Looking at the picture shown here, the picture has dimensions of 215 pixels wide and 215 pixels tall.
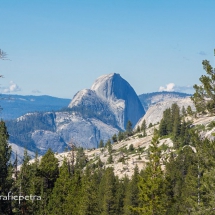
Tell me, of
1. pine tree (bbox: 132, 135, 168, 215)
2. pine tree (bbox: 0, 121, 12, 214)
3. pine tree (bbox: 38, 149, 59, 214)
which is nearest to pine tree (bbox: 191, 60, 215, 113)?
pine tree (bbox: 132, 135, 168, 215)

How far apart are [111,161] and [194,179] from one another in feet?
423

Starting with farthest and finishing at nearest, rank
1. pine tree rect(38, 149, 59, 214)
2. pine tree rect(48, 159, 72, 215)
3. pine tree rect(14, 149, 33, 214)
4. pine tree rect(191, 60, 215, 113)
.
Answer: pine tree rect(38, 149, 59, 214) → pine tree rect(48, 159, 72, 215) → pine tree rect(14, 149, 33, 214) → pine tree rect(191, 60, 215, 113)

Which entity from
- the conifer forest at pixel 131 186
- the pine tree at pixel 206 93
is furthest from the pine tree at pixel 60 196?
the pine tree at pixel 206 93

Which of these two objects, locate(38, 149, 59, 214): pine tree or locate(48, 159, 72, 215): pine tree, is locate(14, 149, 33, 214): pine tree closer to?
locate(48, 159, 72, 215): pine tree

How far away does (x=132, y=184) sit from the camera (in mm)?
78375

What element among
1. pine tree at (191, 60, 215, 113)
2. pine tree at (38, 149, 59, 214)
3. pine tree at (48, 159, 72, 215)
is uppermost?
pine tree at (191, 60, 215, 113)

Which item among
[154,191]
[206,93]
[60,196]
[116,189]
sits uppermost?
[206,93]

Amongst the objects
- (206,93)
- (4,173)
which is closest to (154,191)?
(206,93)

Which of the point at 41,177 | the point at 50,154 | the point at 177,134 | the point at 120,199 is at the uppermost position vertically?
the point at 177,134

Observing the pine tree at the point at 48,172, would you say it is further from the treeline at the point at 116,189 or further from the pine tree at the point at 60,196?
the pine tree at the point at 60,196

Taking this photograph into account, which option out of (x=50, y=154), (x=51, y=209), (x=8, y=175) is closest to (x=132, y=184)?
(x=50, y=154)

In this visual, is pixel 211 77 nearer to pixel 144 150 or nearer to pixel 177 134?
pixel 177 134

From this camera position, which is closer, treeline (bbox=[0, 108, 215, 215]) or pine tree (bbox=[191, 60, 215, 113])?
pine tree (bbox=[191, 60, 215, 113])

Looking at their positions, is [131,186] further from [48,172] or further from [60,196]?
[60,196]
